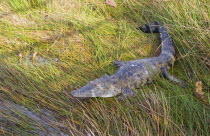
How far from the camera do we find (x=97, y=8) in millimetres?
4543

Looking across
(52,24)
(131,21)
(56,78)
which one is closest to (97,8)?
(131,21)

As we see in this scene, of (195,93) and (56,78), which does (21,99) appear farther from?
(195,93)

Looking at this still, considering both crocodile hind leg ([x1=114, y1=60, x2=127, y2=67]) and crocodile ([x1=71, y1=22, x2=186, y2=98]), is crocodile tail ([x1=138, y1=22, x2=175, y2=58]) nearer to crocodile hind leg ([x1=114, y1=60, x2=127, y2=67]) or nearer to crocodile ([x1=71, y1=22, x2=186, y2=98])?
crocodile ([x1=71, y1=22, x2=186, y2=98])

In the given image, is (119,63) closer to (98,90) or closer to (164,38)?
(98,90)

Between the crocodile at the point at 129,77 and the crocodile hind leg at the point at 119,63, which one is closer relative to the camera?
the crocodile at the point at 129,77

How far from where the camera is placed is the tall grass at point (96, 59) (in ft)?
7.82

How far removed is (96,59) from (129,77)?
61cm

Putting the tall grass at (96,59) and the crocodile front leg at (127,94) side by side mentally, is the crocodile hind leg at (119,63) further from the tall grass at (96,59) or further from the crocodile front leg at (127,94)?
the crocodile front leg at (127,94)

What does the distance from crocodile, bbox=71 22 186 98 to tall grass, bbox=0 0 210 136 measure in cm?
10

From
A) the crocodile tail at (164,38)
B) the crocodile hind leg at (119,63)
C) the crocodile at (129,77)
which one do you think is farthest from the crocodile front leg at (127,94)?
the crocodile tail at (164,38)

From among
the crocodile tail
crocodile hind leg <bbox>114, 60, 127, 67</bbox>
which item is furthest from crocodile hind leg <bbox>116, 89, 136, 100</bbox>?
the crocodile tail

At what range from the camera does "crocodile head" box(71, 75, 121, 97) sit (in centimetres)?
274

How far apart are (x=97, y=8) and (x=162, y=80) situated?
2.02m

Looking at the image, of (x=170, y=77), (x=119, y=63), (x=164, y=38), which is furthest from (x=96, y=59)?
(x=164, y=38)
